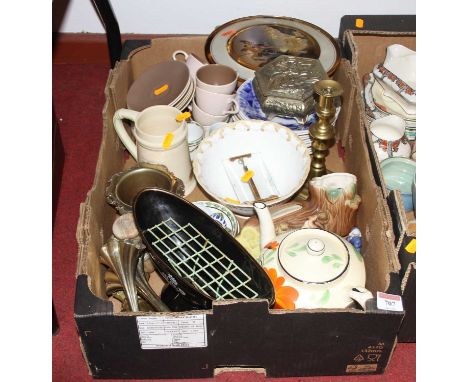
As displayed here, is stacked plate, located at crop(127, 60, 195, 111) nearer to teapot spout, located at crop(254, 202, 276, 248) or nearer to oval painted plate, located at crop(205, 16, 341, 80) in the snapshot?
oval painted plate, located at crop(205, 16, 341, 80)

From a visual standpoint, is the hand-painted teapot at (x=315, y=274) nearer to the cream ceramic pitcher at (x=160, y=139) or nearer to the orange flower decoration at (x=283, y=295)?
the orange flower decoration at (x=283, y=295)

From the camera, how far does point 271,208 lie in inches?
48.4

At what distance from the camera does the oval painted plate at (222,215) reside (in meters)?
1.16

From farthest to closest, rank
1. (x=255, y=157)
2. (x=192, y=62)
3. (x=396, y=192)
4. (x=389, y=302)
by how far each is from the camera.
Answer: (x=192, y=62)
(x=255, y=157)
(x=396, y=192)
(x=389, y=302)

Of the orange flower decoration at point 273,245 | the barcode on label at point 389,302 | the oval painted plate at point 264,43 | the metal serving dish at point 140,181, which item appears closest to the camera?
the barcode on label at point 389,302

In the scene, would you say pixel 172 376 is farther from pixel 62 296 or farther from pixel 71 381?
pixel 62 296

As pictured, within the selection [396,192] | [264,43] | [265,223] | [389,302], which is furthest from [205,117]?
[389,302]

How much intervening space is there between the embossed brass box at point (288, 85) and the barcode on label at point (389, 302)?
1.46 ft

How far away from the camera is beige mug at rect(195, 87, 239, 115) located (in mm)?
1319

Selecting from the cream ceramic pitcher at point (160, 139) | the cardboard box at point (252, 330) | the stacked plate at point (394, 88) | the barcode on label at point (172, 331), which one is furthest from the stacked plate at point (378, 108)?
the barcode on label at point (172, 331)

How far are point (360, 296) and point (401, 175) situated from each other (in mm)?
380

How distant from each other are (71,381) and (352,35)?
95cm

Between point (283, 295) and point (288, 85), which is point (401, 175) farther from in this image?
point (283, 295)

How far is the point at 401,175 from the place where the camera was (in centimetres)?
124
